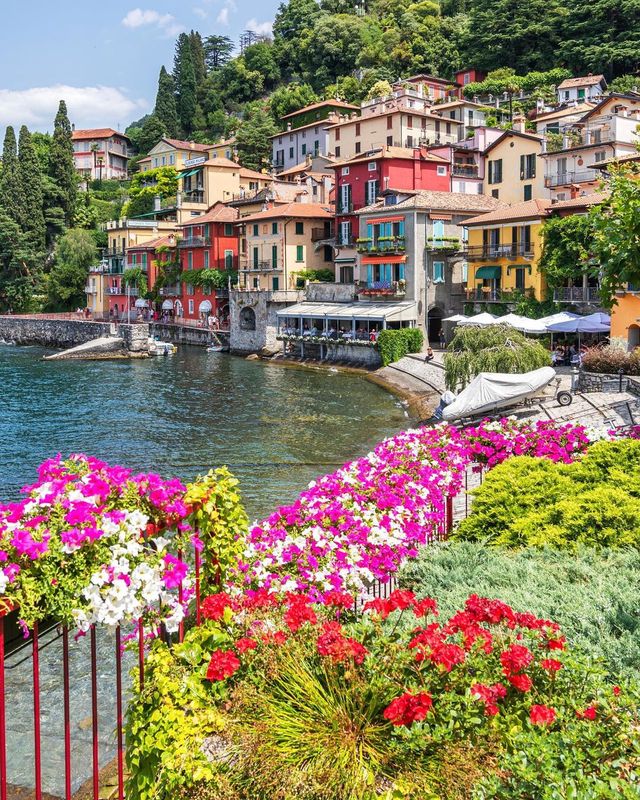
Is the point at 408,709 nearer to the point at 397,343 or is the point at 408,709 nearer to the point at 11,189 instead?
the point at 397,343

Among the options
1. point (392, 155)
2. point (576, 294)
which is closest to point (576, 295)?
point (576, 294)

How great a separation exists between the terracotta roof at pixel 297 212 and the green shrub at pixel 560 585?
180 ft

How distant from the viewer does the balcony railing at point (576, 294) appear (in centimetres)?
4062

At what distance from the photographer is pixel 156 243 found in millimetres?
80000

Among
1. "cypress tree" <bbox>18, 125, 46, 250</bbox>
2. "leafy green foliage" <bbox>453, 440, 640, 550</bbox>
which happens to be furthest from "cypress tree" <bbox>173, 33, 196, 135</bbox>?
"leafy green foliage" <bbox>453, 440, 640, 550</bbox>

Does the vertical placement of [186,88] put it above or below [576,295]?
above

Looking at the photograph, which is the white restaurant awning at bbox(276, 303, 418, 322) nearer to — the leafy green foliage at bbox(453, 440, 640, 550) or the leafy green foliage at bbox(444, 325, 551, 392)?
the leafy green foliage at bbox(444, 325, 551, 392)

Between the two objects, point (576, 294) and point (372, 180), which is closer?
point (576, 294)

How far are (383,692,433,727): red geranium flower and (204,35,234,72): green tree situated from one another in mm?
150125

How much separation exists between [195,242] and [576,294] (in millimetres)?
40140

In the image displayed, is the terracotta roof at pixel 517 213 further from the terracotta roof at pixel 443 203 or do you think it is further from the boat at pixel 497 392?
the boat at pixel 497 392

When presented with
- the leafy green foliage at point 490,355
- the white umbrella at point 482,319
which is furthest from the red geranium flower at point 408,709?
the white umbrella at point 482,319

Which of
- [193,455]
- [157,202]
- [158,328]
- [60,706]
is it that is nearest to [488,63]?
[157,202]

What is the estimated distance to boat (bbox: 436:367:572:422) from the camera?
26.6 m
